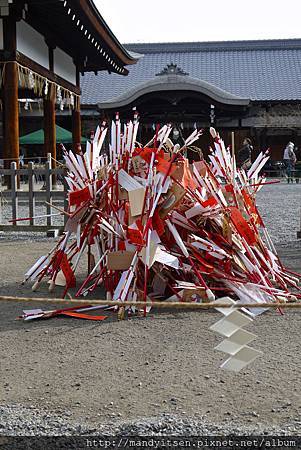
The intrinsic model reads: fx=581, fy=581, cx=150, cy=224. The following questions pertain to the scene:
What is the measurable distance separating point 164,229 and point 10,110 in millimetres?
7850

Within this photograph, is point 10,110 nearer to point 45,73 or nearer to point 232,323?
point 45,73

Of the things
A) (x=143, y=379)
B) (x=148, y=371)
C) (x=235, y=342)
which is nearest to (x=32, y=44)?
(x=148, y=371)

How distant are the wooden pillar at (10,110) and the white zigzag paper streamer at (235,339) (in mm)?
9352

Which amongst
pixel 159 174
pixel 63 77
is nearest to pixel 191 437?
pixel 159 174

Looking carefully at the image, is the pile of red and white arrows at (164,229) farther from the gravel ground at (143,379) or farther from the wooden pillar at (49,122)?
the wooden pillar at (49,122)

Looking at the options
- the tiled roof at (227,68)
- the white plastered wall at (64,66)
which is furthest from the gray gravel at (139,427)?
the tiled roof at (227,68)

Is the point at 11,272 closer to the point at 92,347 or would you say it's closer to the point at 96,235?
the point at 96,235

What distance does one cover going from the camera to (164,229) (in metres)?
4.69

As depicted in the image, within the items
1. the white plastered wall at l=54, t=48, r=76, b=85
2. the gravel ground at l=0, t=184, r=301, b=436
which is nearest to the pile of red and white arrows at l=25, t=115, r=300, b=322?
the gravel ground at l=0, t=184, r=301, b=436

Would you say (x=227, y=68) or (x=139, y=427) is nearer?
(x=139, y=427)

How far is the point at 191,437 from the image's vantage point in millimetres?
2422

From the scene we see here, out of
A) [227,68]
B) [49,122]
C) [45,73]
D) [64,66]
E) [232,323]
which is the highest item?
[227,68]

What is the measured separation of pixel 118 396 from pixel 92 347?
31.9 inches

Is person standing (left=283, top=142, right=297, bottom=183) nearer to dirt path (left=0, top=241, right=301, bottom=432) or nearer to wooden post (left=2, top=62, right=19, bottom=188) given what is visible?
wooden post (left=2, top=62, right=19, bottom=188)
